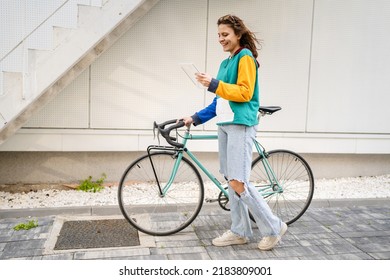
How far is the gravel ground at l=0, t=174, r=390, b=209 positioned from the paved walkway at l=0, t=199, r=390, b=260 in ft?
1.24

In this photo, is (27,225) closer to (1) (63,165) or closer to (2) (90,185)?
(2) (90,185)

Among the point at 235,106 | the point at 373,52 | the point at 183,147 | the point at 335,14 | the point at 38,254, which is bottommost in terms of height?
the point at 38,254

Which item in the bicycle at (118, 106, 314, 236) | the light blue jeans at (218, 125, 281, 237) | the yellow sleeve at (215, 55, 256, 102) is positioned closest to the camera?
the yellow sleeve at (215, 55, 256, 102)

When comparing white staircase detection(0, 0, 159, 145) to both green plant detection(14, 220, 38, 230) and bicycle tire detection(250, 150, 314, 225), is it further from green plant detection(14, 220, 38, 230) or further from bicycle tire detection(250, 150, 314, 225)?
bicycle tire detection(250, 150, 314, 225)

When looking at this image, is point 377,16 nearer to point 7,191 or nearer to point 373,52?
point 373,52

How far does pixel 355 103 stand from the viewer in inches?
288

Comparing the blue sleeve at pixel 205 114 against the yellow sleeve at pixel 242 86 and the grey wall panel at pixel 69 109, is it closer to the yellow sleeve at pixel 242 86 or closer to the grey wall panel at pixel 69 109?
the yellow sleeve at pixel 242 86

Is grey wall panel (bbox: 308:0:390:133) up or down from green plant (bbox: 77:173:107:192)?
up

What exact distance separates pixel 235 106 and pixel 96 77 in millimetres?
3018

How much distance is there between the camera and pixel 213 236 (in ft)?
15.9

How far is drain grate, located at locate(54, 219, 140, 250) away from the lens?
4.53 m

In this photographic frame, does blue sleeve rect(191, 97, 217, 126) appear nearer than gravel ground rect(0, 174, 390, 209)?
Yes

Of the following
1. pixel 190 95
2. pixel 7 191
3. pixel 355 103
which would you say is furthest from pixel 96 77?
pixel 355 103

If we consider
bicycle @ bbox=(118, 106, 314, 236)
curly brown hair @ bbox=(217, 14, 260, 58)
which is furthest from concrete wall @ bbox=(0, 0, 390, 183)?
curly brown hair @ bbox=(217, 14, 260, 58)
